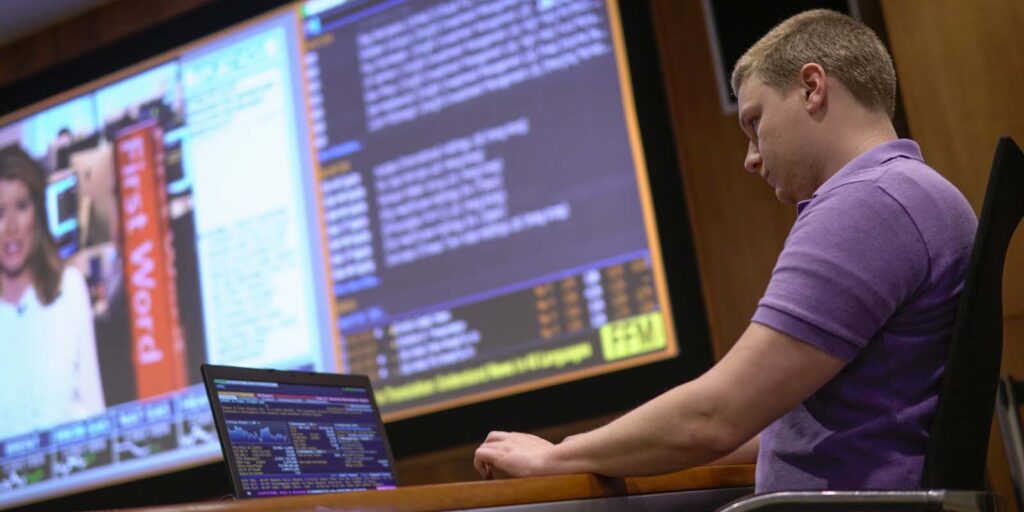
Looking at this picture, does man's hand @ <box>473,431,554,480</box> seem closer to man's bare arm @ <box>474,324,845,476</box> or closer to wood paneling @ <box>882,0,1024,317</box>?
man's bare arm @ <box>474,324,845,476</box>

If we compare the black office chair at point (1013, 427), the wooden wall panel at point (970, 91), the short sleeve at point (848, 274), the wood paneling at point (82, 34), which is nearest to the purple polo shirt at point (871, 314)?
the short sleeve at point (848, 274)

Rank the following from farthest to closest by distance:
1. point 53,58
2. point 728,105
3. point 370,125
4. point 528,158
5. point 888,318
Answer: point 53,58 → point 370,125 → point 528,158 → point 728,105 → point 888,318

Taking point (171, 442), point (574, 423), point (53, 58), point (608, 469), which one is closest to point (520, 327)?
point (574, 423)

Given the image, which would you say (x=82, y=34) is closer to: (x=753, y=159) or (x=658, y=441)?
(x=753, y=159)

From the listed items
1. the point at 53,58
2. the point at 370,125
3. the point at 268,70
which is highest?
the point at 53,58

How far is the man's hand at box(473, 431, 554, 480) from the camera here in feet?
4.53

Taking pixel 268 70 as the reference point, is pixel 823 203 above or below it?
below

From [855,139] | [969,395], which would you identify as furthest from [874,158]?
[969,395]

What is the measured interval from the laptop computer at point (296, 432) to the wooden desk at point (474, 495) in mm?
387

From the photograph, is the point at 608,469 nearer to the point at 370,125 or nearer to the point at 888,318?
the point at 888,318

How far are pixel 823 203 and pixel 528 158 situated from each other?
6.86 feet

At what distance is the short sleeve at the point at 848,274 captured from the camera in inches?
46.9

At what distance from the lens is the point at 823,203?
49.9 inches

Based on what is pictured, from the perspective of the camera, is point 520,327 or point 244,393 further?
point 520,327
